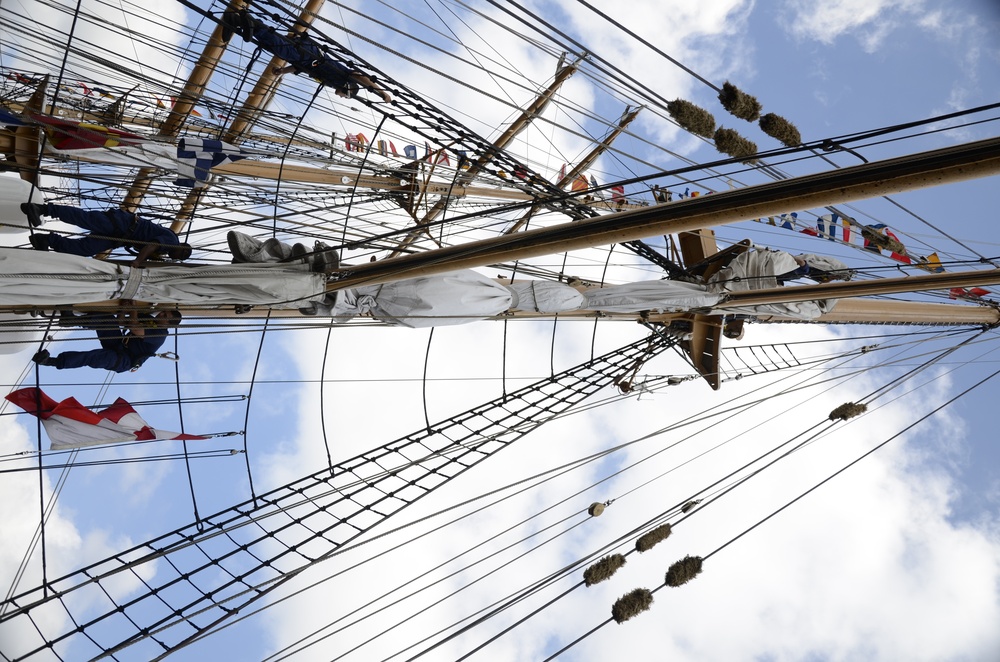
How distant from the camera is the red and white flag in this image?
15.6 ft

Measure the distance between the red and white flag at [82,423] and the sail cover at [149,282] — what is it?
3.94ft

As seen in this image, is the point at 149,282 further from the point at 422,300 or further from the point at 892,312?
the point at 892,312

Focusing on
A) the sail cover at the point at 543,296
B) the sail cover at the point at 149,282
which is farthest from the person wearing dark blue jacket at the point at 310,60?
the sail cover at the point at 543,296

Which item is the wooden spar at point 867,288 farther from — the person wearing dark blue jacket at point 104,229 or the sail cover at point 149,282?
the person wearing dark blue jacket at point 104,229

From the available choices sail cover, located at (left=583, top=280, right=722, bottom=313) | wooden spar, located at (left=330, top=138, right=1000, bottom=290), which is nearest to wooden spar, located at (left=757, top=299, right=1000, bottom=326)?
sail cover, located at (left=583, top=280, right=722, bottom=313)

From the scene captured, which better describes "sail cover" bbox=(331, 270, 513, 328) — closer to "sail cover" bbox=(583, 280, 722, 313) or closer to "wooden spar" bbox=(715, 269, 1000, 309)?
"sail cover" bbox=(583, 280, 722, 313)

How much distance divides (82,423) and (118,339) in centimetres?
66

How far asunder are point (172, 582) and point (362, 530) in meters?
1.15

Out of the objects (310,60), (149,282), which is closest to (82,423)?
(149,282)

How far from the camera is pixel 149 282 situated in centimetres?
424

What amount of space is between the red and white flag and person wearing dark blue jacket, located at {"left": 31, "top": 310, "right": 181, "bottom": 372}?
29 cm

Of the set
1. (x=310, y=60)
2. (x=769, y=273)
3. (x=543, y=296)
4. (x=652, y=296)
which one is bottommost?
(x=543, y=296)

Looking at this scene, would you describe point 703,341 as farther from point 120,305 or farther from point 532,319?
point 120,305

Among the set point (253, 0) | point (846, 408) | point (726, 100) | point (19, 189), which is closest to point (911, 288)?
point (846, 408)
